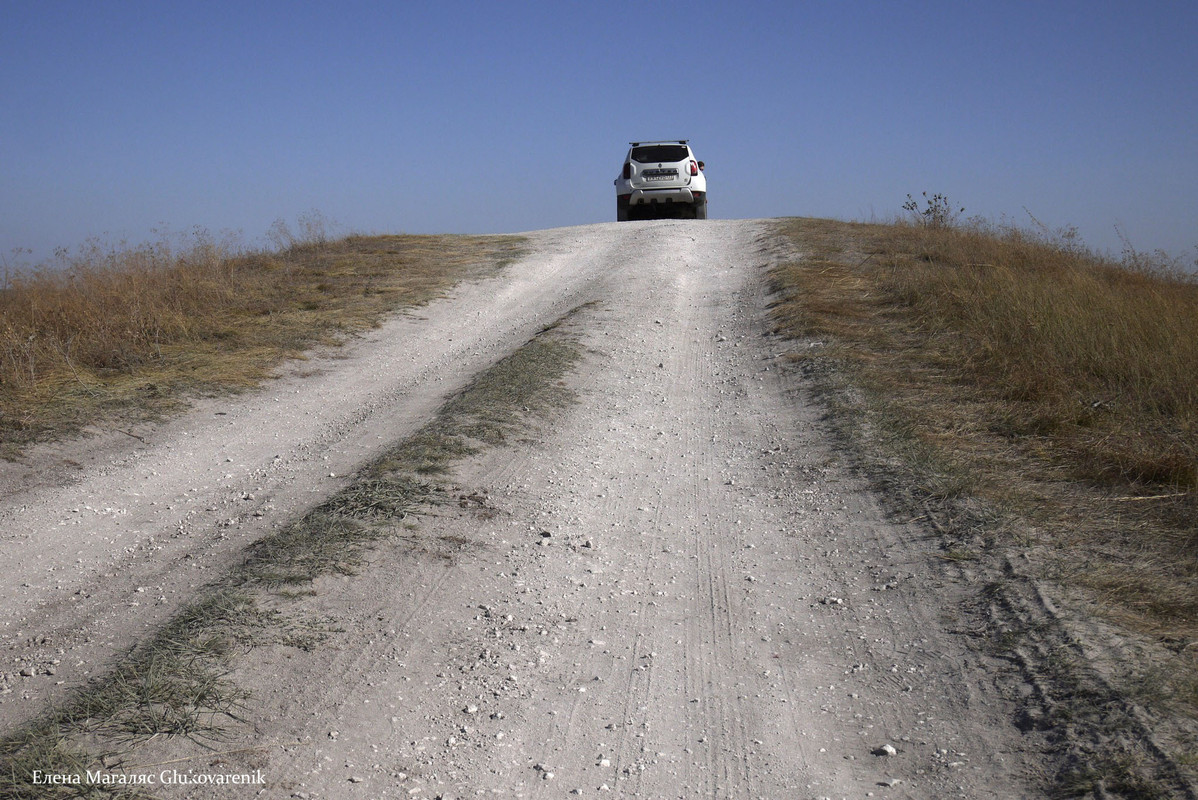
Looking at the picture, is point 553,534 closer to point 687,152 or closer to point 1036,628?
point 1036,628

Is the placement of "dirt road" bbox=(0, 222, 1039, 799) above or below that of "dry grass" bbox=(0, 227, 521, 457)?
below

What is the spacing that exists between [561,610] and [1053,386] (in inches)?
191

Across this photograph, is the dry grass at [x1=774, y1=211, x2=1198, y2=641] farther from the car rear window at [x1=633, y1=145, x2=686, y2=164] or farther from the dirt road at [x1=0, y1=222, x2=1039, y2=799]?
the car rear window at [x1=633, y1=145, x2=686, y2=164]

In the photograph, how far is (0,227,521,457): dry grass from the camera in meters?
7.09

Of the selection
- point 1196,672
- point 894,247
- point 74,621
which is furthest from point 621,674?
point 894,247

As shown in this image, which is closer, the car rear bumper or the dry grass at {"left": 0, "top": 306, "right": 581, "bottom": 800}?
the dry grass at {"left": 0, "top": 306, "right": 581, "bottom": 800}

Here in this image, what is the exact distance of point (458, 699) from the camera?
10.9ft

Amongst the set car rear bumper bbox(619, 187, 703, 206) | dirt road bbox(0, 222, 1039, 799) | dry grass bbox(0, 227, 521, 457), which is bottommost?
dirt road bbox(0, 222, 1039, 799)

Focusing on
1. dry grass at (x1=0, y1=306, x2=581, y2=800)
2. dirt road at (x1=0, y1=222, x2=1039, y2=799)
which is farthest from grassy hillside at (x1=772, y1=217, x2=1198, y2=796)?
dry grass at (x1=0, y1=306, x2=581, y2=800)

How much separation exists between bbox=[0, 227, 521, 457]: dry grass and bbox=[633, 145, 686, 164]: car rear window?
24.7ft

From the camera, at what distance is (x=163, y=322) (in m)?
9.08

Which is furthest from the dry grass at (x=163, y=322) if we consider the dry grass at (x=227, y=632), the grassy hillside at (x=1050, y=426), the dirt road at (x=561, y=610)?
the grassy hillside at (x=1050, y=426)

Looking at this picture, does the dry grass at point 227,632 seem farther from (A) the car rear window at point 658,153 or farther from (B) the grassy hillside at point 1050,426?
(A) the car rear window at point 658,153

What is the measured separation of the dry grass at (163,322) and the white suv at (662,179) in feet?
23.3
